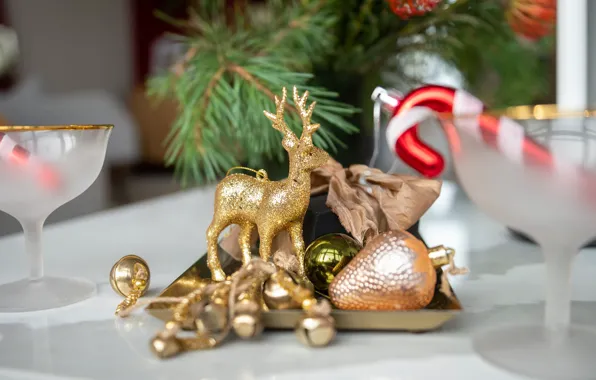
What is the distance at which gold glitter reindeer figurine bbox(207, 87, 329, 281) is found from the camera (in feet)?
1.25

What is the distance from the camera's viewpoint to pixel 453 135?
30cm

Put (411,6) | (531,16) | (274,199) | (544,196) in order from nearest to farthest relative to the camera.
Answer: (544,196) < (274,199) < (411,6) < (531,16)

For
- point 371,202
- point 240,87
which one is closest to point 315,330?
point 371,202

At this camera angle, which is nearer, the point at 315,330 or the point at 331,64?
the point at 315,330

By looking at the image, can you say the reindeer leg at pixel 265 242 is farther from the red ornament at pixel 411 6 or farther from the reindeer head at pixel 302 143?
the red ornament at pixel 411 6

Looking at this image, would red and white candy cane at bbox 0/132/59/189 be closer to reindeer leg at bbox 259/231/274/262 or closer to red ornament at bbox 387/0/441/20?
reindeer leg at bbox 259/231/274/262

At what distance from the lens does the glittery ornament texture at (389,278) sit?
321mm

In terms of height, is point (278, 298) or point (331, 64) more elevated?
point (331, 64)

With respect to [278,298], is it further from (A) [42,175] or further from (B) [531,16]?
(B) [531,16]

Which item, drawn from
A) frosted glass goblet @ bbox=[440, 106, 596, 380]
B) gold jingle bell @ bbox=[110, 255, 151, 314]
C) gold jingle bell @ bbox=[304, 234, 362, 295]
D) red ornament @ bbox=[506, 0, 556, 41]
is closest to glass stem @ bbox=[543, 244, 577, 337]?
frosted glass goblet @ bbox=[440, 106, 596, 380]

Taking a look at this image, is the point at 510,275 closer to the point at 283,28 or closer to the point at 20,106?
the point at 283,28

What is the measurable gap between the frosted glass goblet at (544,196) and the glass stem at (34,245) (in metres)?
0.31

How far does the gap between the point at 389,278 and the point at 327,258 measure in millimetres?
56

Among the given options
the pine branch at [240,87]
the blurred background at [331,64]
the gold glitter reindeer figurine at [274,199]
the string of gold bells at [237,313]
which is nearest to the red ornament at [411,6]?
the blurred background at [331,64]
